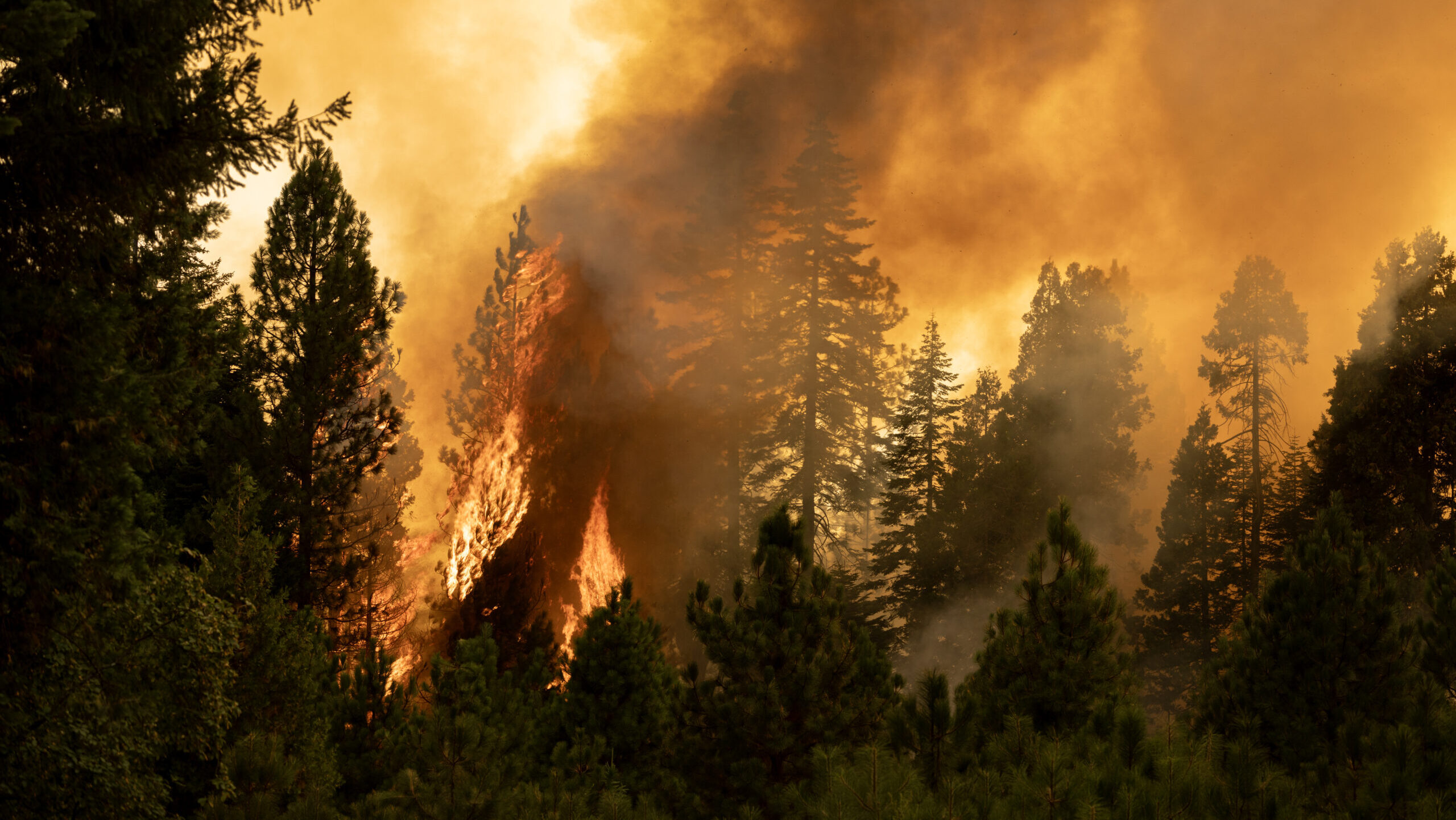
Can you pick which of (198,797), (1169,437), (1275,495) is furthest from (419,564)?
(1169,437)

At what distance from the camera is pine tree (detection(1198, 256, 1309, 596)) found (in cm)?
2612

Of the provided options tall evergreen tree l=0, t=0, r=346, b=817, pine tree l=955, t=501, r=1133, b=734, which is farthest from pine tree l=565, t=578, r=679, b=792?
tall evergreen tree l=0, t=0, r=346, b=817

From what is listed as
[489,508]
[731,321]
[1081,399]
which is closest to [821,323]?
[731,321]

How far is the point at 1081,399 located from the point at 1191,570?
6522mm

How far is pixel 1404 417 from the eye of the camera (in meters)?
19.5

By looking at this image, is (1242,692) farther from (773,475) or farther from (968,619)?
(773,475)

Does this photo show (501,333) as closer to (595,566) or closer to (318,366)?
(595,566)

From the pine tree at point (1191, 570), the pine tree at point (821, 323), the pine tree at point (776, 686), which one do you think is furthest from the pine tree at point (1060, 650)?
the pine tree at point (1191, 570)

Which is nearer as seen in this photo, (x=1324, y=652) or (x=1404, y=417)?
(x=1324, y=652)

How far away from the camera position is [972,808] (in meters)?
5.05

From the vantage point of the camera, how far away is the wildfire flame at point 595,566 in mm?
23547

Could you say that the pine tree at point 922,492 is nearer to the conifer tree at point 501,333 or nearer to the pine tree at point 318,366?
the conifer tree at point 501,333

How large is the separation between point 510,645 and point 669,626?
6116 millimetres

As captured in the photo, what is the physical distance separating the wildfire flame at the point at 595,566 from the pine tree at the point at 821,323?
5204 mm
